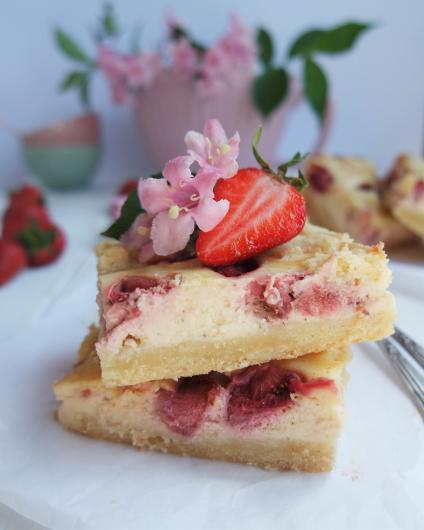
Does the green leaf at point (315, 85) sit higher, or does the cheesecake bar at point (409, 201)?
the green leaf at point (315, 85)

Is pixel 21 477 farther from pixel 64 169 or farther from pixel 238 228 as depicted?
pixel 64 169

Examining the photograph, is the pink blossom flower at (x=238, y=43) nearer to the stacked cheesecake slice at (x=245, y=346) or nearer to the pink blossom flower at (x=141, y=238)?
the pink blossom flower at (x=141, y=238)

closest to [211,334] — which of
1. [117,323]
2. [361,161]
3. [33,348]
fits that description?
[117,323]

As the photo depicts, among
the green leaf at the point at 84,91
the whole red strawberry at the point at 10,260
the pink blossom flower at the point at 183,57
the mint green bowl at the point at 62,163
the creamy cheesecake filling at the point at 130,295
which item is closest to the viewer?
the creamy cheesecake filling at the point at 130,295

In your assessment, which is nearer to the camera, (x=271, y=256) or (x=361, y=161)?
(x=271, y=256)

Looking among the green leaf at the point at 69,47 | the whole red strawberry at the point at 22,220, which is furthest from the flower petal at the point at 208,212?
the green leaf at the point at 69,47

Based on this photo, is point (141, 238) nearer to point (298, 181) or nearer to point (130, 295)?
point (130, 295)

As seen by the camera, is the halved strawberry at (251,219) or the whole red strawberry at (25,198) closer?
the halved strawberry at (251,219)
